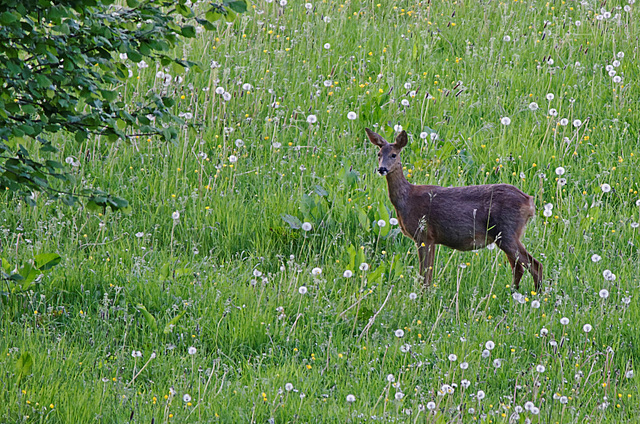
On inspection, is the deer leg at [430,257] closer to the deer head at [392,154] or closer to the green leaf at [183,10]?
the deer head at [392,154]

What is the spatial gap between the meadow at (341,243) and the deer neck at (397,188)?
170 mm

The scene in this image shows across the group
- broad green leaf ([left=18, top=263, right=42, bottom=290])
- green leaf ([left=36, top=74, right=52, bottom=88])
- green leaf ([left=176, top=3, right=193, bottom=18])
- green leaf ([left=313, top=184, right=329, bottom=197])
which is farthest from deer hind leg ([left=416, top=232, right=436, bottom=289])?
green leaf ([left=36, top=74, right=52, bottom=88])

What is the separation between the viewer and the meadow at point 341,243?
188 inches

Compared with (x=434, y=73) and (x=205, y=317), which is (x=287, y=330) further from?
(x=434, y=73)

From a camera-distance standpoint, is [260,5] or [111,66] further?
[260,5]

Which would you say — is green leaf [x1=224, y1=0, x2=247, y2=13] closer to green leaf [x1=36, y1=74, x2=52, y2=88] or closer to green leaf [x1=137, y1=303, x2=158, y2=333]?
green leaf [x1=36, y1=74, x2=52, y2=88]

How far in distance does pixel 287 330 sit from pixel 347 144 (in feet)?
9.82

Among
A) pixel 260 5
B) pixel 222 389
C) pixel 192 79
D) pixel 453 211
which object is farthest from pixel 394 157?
pixel 260 5

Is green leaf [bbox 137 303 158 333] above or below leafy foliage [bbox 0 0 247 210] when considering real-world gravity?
below

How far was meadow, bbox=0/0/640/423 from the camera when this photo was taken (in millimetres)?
4766

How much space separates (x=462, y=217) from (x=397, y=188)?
0.60 meters

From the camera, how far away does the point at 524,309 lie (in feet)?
19.0

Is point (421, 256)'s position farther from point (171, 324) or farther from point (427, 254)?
point (171, 324)

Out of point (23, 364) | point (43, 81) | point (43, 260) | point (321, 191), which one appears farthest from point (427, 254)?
point (43, 81)
